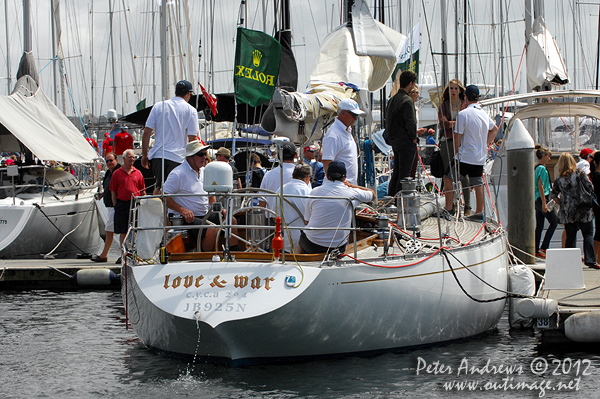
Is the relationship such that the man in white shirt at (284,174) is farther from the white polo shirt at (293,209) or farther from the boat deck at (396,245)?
the boat deck at (396,245)

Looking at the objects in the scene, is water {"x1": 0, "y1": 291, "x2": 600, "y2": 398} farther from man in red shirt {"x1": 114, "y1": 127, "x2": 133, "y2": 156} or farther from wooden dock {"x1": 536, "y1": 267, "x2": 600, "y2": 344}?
man in red shirt {"x1": 114, "y1": 127, "x2": 133, "y2": 156}

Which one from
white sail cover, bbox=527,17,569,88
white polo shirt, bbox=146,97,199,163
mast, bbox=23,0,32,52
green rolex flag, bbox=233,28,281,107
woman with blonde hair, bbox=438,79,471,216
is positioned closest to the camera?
green rolex flag, bbox=233,28,281,107

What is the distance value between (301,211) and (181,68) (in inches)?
401

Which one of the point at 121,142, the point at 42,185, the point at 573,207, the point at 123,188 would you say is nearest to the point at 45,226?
the point at 42,185

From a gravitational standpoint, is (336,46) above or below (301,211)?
above

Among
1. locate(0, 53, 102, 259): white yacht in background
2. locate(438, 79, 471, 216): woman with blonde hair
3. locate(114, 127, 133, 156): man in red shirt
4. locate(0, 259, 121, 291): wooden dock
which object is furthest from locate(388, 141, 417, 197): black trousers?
locate(0, 53, 102, 259): white yacht in background

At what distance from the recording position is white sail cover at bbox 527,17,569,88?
47.0ft

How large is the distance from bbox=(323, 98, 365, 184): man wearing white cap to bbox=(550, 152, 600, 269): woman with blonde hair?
122 inches

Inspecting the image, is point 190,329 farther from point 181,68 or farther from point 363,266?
point 181,68

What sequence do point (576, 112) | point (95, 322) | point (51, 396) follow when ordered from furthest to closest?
point (576, 112) → point (95, 322) → point (51, 396)

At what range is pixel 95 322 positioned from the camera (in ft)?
27.3

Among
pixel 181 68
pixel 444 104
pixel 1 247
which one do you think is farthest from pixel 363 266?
pixel 181 68

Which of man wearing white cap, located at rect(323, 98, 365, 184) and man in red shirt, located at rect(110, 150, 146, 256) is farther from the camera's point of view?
man in red shirt, located at rect(110, 150, 146, 256)

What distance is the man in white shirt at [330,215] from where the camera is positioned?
21.3 feet
